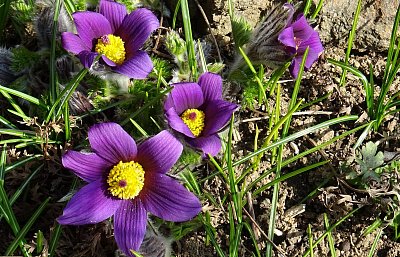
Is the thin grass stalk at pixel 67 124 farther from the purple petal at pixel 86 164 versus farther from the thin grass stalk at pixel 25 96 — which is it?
the purple petal at pixel 86 164

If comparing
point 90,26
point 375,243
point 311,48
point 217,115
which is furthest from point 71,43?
point 375,243

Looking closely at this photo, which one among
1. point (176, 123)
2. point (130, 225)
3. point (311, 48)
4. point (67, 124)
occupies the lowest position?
point (130, 225)

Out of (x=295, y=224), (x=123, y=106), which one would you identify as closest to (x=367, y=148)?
(x=295, y=224)

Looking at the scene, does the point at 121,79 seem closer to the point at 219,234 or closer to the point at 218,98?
the point at 218,98

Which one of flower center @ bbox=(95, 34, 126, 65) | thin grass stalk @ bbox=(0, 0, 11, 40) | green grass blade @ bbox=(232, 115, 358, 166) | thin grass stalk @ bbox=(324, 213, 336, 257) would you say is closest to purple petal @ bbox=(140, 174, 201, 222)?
green grass blade @ bbox=(232, 115, 358, 166)

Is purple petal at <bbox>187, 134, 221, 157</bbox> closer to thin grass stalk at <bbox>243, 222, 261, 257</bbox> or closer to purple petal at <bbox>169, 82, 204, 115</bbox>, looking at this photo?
purple petal at <bbox>169, 82, 204, 115</bbox>

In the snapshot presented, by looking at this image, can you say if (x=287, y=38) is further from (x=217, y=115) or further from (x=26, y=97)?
(x=26, y=97)
